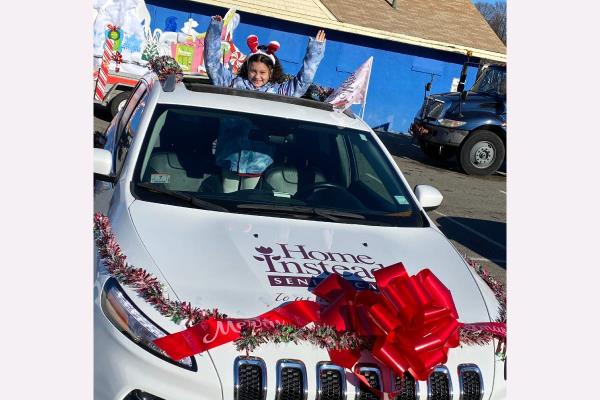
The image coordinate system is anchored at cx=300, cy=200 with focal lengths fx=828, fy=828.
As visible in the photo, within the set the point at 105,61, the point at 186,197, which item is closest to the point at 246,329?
the point at 186,197

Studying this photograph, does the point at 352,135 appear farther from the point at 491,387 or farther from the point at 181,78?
the point at 491,387

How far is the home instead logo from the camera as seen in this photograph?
10.3 feet

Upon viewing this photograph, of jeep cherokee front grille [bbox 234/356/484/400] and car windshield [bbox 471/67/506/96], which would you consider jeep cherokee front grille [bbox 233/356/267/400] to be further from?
car windshield [bbox 471/67/506/96]

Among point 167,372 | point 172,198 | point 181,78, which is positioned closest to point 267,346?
point 167,372

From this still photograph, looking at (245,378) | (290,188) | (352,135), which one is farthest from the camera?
(352,135)

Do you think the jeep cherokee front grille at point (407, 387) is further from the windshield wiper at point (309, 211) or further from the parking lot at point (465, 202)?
the parking lot at point (465, 202)

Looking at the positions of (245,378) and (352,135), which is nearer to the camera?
(245,378)

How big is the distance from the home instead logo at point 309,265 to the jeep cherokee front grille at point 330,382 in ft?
1.40

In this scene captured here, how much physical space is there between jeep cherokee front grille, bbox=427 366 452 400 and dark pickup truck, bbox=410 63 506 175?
13.5 ft

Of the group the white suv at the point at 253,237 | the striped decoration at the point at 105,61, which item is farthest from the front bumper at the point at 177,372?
the striped decoration at the point at 105,61

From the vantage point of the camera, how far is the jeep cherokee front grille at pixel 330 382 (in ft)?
8.93

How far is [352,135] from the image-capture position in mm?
4434

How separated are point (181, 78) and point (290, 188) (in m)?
1.14

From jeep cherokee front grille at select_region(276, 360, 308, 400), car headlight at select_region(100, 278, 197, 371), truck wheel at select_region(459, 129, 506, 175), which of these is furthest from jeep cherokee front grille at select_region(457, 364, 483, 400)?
truck wheel at select_region(459, 129, 506, 175)
